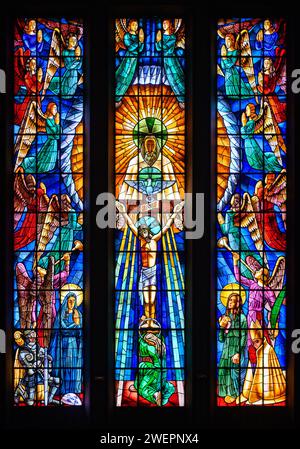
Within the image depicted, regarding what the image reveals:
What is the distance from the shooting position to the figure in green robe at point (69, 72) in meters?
11.2

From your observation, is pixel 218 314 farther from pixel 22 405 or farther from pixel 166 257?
pixel 22 405

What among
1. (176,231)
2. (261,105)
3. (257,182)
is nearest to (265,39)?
(261,105)

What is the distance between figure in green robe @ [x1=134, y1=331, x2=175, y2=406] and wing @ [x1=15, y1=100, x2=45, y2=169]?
335 centimetres

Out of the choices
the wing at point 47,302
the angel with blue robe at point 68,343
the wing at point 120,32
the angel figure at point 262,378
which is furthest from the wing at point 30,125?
the angel figure at point 262,378

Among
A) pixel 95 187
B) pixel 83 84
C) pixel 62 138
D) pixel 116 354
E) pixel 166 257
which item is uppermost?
pixel 83 84

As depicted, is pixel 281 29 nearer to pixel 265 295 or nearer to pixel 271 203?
pixel 271 203

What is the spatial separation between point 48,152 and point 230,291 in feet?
11.1

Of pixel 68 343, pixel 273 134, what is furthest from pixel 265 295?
pixel 68 343

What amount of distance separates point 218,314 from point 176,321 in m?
0.63

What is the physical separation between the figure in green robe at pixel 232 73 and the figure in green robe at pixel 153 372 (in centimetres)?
382

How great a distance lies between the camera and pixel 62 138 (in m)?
11.1

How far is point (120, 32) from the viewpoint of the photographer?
445 inches

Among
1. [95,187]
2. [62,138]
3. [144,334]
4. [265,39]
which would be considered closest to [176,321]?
[144,334]
